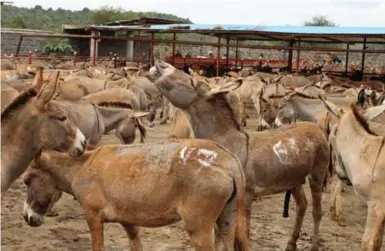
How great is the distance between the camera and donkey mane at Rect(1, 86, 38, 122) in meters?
4.94

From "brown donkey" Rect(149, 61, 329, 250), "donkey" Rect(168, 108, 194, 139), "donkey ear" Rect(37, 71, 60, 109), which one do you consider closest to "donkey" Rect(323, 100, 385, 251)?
"brown donkey" Rect(149, 61, 329, 250)

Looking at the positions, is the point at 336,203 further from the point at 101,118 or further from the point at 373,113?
the point at 101,118

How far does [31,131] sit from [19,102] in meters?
0.28

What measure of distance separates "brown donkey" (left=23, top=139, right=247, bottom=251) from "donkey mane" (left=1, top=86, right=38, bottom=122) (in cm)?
51

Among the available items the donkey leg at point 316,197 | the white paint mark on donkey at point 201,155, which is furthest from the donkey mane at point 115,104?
the white paint mark on donkey at point 201,155

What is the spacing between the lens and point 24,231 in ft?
21.8

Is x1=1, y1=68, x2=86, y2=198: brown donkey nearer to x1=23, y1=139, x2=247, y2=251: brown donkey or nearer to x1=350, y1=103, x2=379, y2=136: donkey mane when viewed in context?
x1=23, y1=139, x2=247, y2=251: brown donkey

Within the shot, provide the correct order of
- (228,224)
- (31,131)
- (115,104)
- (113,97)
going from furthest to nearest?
(113,97) → (115,104) → (31,131) → (228,224)

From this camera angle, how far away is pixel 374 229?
199 inches

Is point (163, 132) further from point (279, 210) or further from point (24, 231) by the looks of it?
point (24, 231)

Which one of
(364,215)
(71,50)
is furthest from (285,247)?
(71,50)

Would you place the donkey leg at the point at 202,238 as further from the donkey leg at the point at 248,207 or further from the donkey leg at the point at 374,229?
the donkey leg at the point at 374,229

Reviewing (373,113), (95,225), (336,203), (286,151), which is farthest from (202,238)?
(336,203)

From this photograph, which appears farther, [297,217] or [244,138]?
[297,217]
